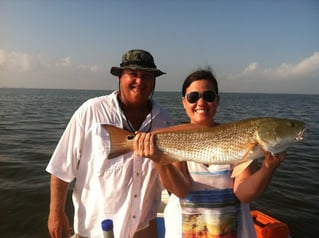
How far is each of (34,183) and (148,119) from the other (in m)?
8.78

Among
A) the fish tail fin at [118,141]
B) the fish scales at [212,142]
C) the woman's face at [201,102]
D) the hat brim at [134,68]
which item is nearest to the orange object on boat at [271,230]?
the fish scales at [212,142]

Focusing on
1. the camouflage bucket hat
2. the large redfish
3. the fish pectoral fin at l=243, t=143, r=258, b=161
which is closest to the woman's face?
the large redfish

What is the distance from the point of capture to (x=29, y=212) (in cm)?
901

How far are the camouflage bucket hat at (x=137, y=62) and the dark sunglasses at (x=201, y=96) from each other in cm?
70

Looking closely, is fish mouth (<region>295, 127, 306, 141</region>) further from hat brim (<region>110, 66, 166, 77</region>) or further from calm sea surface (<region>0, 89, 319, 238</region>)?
calm sea surface (<region>0, 89, 319, 238</region>)

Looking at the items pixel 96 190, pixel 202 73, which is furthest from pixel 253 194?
pixel 96 190

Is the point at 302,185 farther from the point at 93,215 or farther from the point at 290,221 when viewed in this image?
the point at 93,215

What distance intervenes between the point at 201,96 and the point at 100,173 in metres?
1.52

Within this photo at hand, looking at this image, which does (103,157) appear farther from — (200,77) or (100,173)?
(200,77)

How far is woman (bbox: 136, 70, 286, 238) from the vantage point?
2928 millimetres

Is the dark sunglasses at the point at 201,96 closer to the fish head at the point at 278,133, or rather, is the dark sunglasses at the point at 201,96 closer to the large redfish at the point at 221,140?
the large redfish at the point at 221,140

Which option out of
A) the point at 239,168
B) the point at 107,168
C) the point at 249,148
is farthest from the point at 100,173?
the point at 249,148

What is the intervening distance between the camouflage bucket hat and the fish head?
1.42 meters

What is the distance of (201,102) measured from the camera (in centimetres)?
316
